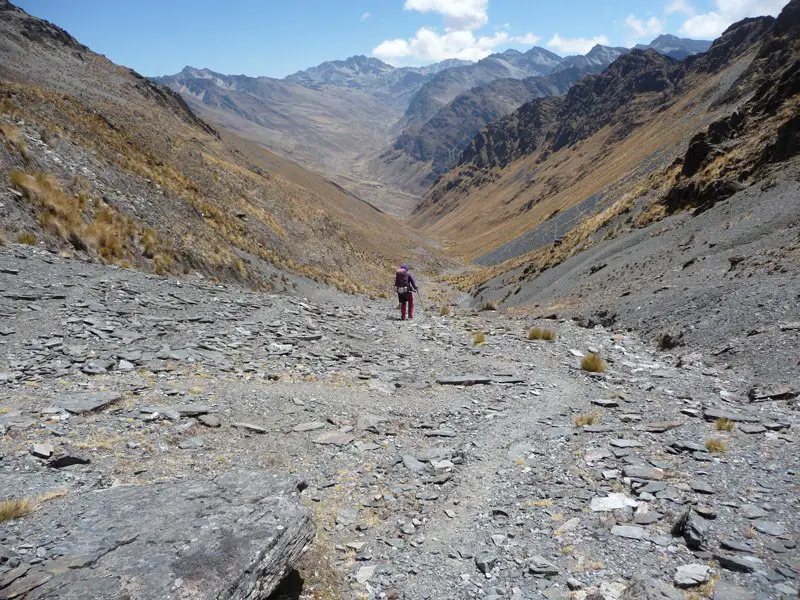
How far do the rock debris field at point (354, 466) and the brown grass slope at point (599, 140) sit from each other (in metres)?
60.6

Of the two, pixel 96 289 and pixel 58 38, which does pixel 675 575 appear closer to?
pixel 96 289

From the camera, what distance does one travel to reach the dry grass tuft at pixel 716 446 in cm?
705

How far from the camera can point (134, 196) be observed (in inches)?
912

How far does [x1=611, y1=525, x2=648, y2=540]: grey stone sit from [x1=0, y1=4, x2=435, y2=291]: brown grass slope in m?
17.1

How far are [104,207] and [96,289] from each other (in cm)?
880

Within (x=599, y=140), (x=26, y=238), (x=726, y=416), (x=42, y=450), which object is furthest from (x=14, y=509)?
(x=599, y=140)

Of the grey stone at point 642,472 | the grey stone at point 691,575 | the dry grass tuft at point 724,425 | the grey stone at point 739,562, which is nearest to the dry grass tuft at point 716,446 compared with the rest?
the dry grass tuft at point 724,425

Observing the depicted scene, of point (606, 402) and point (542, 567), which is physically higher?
point (606, 402)

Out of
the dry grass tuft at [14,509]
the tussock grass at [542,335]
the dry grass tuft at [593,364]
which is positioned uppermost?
the tussock grass at [542,335]

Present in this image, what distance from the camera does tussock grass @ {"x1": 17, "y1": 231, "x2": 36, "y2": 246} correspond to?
14391 millimetres

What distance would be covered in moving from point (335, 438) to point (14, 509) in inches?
177

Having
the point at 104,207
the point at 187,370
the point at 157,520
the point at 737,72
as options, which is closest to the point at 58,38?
the point at 104,207

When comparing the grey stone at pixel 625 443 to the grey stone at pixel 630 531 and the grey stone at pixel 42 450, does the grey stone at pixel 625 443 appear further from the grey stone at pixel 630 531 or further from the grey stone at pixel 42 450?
the grey stone at pixel 42 450

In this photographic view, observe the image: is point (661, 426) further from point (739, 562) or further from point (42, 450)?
point (42, 450)
